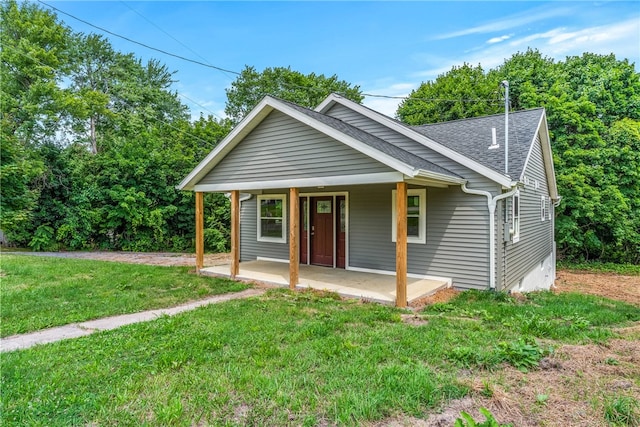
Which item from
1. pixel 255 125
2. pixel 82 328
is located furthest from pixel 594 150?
pixel 82 328

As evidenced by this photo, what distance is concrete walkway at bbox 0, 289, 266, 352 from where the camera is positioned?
4250 mm

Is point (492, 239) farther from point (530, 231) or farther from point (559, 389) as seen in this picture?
point (559, 389)

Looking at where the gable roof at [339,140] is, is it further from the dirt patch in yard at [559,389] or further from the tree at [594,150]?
the tree at [594,150]

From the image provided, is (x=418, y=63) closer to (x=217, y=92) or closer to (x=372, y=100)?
(x=372, y=100)

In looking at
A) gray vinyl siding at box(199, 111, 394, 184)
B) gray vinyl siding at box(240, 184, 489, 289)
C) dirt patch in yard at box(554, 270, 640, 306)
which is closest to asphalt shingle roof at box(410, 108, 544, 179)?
gray vinyl siding at box(240, 184, 489, 289)

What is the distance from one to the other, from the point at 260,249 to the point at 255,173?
3.50 meters

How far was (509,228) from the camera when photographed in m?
7.17

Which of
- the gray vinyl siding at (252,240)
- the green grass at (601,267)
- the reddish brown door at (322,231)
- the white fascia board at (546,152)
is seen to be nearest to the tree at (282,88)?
the gray vinyl siding at (252,240)

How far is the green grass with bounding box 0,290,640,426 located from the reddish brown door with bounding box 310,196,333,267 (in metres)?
4.24

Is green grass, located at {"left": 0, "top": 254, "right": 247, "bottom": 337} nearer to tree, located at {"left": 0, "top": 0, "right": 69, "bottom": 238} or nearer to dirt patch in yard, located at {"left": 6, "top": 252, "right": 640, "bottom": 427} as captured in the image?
dirt patch in yard, located at {"left": 6, "top": 252, "right": 640, "bottom": 427}

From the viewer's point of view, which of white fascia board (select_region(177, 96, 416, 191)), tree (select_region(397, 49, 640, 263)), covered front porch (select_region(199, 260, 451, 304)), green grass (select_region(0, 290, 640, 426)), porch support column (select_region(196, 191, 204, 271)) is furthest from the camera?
tree (select_region(397, 49, 640, 263))

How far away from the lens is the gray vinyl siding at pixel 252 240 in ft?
35.3

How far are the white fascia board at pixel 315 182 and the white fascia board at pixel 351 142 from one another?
204mm

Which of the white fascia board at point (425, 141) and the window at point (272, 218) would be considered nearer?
the white fascia board at point (425, 141)
